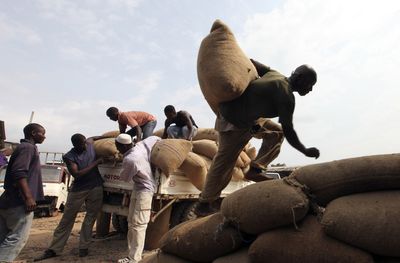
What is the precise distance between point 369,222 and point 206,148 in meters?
3.89

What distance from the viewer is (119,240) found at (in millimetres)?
5961

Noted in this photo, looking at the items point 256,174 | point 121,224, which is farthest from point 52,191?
point 256,174

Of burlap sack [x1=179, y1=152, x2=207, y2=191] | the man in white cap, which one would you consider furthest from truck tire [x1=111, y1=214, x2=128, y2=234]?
the man in white cap

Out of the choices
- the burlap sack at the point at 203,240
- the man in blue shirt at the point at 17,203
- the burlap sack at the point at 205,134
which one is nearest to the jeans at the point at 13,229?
the man in blue shirt at the point at 17,203

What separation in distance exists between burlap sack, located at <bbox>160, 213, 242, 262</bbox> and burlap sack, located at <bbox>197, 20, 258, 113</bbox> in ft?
3.09

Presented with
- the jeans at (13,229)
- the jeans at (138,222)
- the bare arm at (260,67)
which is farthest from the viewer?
the jeans at (138,222)

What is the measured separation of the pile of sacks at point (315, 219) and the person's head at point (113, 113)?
443cm

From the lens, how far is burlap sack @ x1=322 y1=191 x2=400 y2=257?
1686 mm

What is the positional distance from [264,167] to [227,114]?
30.3 inches

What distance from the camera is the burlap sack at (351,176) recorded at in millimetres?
1856

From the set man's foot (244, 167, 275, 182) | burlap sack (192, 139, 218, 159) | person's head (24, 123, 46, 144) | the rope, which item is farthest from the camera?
burlap sack (192, 139, 218, 159)

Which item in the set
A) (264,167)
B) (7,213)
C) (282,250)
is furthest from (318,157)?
(7,213)

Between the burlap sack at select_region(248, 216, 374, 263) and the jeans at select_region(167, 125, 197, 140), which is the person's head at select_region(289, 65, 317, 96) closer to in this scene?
the burlap sack at select_region(248, 216, 374, 263)

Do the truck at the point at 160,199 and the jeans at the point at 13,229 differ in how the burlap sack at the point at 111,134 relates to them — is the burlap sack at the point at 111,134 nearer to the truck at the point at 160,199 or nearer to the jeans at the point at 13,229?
the truck at the point at 160,199
